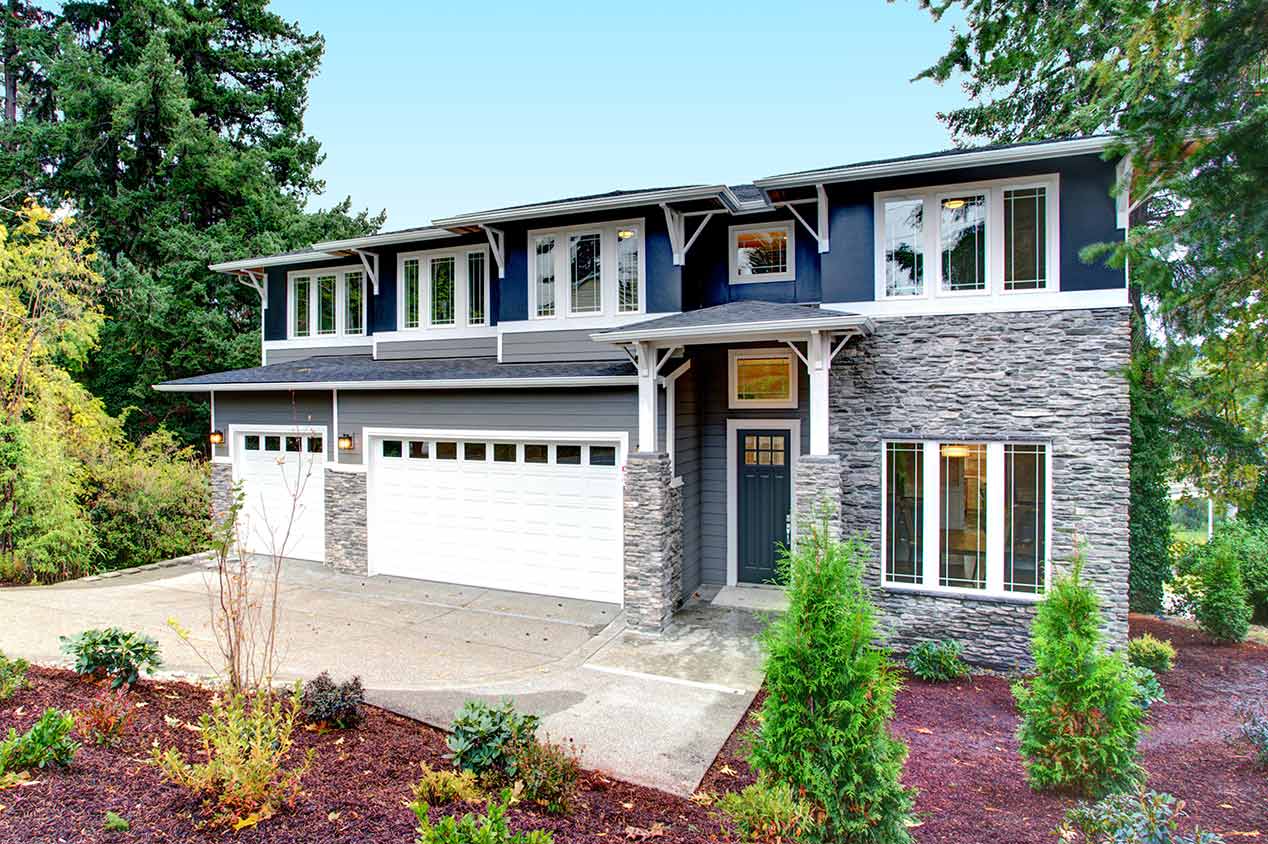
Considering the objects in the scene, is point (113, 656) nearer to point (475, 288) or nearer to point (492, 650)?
point (492, 650)

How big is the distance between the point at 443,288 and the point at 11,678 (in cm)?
792

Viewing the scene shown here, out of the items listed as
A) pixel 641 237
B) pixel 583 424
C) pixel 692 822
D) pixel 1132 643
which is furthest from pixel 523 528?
pixel 1132 643

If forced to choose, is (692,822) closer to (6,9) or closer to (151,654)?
(151,654)

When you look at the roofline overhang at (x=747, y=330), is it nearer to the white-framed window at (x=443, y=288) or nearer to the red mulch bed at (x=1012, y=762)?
the red mulch bed at (x=1012, y=762)

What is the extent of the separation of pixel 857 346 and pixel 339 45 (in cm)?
1915

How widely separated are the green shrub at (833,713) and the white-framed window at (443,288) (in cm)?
827

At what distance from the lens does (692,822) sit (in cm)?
396

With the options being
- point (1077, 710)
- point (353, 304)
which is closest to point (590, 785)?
point (1077, 710)

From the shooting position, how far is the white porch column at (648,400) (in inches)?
315

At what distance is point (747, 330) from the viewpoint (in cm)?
726

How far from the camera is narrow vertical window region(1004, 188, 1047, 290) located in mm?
7523

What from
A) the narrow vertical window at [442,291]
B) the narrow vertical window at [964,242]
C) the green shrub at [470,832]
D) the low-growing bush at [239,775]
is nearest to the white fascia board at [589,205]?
the narrow vertical window at [442,291]

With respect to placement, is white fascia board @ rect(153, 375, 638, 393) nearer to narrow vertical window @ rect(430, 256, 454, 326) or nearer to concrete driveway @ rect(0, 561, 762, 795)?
narrow vertical window @ rect(430, 256, 454, 326)

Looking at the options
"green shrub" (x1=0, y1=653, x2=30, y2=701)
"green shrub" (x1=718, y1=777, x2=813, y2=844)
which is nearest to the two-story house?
"green shrub" (x1=0, y1=653, x2=30, y2=701)
